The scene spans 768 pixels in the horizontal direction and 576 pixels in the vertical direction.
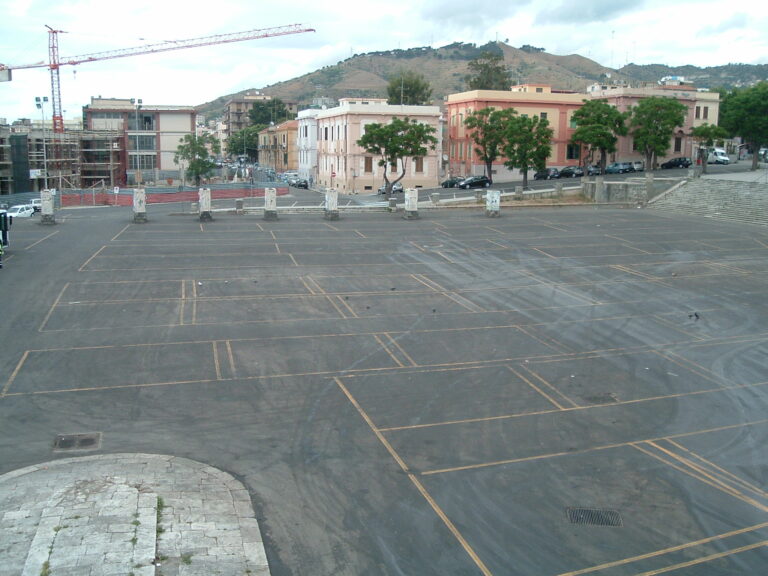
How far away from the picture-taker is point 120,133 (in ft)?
301

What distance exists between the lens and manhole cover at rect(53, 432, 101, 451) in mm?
14562

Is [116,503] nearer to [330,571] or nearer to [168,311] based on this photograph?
[330,571]

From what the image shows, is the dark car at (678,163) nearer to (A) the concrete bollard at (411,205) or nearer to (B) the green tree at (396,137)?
(B) the green tree at (396,137)

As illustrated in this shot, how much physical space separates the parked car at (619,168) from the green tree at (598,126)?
4.71m

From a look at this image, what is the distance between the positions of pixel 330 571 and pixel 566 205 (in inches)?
1793

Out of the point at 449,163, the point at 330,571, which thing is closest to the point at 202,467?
the point at 330,571

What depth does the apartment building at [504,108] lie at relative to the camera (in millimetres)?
76688

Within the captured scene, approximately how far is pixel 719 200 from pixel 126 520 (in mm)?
48240

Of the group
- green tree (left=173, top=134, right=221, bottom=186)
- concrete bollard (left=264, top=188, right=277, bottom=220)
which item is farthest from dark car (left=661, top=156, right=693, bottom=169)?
concrete bollard (left=264, top=188, right=277, bottom=220)

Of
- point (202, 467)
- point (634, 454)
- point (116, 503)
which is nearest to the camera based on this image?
point (116, 503)

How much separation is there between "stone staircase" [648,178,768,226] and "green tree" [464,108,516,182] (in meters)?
16.5

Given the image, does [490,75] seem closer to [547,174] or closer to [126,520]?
[547,174]

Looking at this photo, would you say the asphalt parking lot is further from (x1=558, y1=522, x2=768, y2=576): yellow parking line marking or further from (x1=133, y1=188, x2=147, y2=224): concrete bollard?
(x1=133, y1=188, x2=147, y2=224): concrete bollard

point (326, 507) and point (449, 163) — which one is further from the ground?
point (449, 163)
